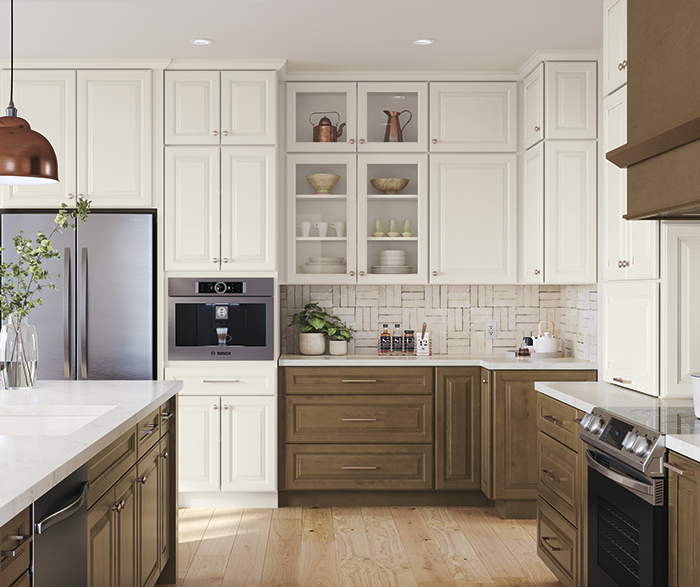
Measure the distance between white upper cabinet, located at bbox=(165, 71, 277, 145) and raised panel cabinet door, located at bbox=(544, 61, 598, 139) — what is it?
1.63 m

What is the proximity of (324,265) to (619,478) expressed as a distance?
2506 mm

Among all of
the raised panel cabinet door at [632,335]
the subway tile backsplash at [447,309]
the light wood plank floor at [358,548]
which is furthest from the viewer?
the subway tile backsplash at [447,309]

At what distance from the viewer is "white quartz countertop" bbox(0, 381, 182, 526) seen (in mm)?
1388

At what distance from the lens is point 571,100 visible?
12.6 ft

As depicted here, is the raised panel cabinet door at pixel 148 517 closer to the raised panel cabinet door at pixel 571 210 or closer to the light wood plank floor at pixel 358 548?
the light wood plank floor at pixel 358 548

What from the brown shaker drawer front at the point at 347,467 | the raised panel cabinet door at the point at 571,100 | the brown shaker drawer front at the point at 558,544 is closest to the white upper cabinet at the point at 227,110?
the raised panel cabinet door at the point at 571,100

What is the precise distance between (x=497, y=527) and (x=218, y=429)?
170 centimetres

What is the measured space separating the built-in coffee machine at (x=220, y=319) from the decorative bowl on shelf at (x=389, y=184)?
980mm

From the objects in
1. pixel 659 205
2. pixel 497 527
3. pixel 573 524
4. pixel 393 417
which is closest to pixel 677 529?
pixel 573 524

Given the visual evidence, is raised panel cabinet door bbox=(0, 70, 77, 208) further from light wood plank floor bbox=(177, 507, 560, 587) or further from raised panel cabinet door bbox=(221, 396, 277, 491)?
light wood plank floor bbox=(177, 507, 560, 587)

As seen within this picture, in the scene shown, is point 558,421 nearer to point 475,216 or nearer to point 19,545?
point 475,216

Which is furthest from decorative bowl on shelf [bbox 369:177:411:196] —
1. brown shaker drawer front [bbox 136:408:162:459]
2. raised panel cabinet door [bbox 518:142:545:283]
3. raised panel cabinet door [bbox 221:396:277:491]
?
brown shaker drawer front [bbox 136:408:162:459]

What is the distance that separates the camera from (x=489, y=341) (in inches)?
177

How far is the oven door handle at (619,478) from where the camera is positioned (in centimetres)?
194
